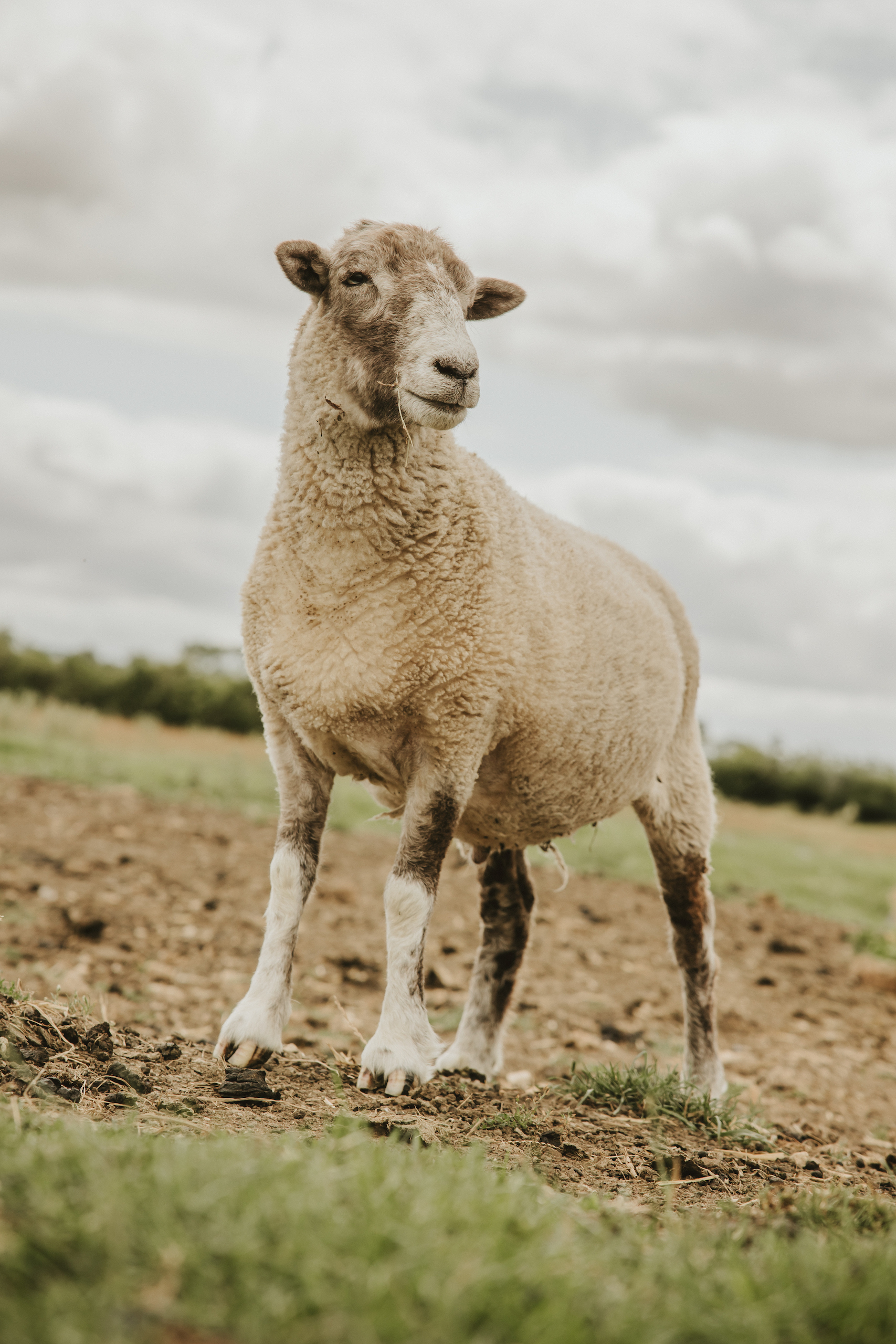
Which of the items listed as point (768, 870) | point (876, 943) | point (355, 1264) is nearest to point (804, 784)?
point (768, 870)

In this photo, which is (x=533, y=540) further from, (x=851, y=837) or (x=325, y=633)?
(x=851, y=837)

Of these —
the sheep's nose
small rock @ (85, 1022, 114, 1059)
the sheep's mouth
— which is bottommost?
small rock @ (85, 1022, 114, 1059)

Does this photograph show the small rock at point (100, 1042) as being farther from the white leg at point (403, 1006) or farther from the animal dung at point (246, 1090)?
the white leg at point (403, 1006)

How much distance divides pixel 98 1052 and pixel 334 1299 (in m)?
2.09

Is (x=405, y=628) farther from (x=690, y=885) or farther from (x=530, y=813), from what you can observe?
(x=690, y=885)

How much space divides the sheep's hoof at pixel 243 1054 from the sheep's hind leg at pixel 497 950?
1.73 meters

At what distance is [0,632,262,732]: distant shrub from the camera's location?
30422 mm

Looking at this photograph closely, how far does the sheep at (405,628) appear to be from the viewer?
3.94 metres

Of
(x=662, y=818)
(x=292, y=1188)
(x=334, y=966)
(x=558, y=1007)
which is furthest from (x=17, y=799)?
(x=292, y=1188)

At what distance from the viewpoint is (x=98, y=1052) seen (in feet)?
11.8

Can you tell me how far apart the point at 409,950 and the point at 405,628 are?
110 centimetres

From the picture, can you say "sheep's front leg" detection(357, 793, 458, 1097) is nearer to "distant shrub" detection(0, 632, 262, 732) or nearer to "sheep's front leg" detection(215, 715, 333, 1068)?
"sheep's front leg" detection(215, 715, 333, 1068)

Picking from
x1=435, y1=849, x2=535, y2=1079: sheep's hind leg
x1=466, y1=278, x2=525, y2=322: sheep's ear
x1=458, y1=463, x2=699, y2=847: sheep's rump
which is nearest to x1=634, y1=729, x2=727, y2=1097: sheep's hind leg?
x1=458, y1=463, x2=699, y2=847: sheep's rump

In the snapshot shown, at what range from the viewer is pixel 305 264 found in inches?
171
